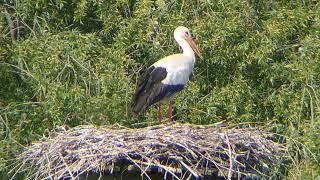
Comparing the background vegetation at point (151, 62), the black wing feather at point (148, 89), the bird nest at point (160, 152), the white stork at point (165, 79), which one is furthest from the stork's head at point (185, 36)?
the bird nest at point (160, 152)

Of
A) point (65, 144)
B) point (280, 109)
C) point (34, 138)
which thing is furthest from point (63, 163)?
point (280, 109)

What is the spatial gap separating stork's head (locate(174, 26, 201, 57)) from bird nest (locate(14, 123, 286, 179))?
1997mm

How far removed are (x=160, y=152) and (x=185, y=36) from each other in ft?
9.26

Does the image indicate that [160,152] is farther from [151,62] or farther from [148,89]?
[151,62]

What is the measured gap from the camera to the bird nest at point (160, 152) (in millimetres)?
8523

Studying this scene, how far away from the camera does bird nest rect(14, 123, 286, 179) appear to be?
8523 millimetres

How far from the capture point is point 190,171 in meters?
8.42

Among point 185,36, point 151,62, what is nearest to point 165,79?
point 185,36

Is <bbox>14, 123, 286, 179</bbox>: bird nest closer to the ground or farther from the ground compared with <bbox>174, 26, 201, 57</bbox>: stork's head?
closer to the ground

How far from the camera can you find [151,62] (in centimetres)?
1188

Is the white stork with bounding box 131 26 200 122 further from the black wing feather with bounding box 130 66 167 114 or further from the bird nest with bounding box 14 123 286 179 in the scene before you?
the bird nest with bounding box 14 123 286 179

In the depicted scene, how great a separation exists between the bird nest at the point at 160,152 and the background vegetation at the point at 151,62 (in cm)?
165

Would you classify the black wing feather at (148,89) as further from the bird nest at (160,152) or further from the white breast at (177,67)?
the bird nest at (160,152)

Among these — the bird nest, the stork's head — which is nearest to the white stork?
the stork's head
